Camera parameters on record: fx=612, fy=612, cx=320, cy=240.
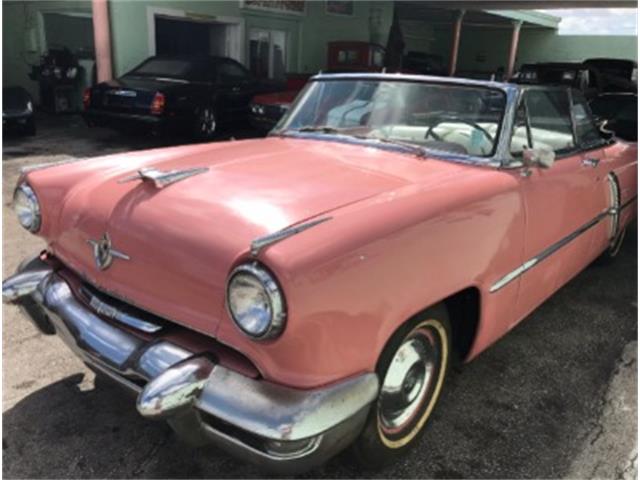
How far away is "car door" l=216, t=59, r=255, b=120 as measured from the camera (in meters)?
10.5

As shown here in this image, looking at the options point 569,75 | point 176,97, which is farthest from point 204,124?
point 569,75

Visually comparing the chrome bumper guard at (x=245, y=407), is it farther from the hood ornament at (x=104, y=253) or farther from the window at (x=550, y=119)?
the window at (x=550, y=119)

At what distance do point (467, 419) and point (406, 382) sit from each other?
1.93 ft

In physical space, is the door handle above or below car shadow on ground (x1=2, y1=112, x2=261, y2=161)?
above

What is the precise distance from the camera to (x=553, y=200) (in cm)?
315

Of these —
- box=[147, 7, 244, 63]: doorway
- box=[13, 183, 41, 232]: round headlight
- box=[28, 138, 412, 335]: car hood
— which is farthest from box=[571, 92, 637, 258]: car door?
box=[147, 7, 244, 63]: doorway

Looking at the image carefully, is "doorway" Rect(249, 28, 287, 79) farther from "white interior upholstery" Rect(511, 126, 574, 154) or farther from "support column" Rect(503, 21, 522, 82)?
"support column" Rect(503, 21, 522, 82)

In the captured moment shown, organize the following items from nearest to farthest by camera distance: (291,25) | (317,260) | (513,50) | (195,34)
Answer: (317,260) < (291,25) < (195,34) < (513,50)

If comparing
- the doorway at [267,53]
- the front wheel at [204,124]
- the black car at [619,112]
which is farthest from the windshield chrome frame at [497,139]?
the doorway at [267,53]

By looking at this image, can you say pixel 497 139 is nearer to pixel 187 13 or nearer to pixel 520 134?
pixel 520 134

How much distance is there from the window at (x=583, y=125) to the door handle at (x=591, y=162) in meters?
0.11

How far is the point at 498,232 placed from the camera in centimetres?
265

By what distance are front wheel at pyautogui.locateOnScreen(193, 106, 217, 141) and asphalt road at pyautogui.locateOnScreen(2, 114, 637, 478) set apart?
6757 millimetres

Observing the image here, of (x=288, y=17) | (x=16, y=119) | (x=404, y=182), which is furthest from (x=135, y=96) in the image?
(x=404, y=182)
